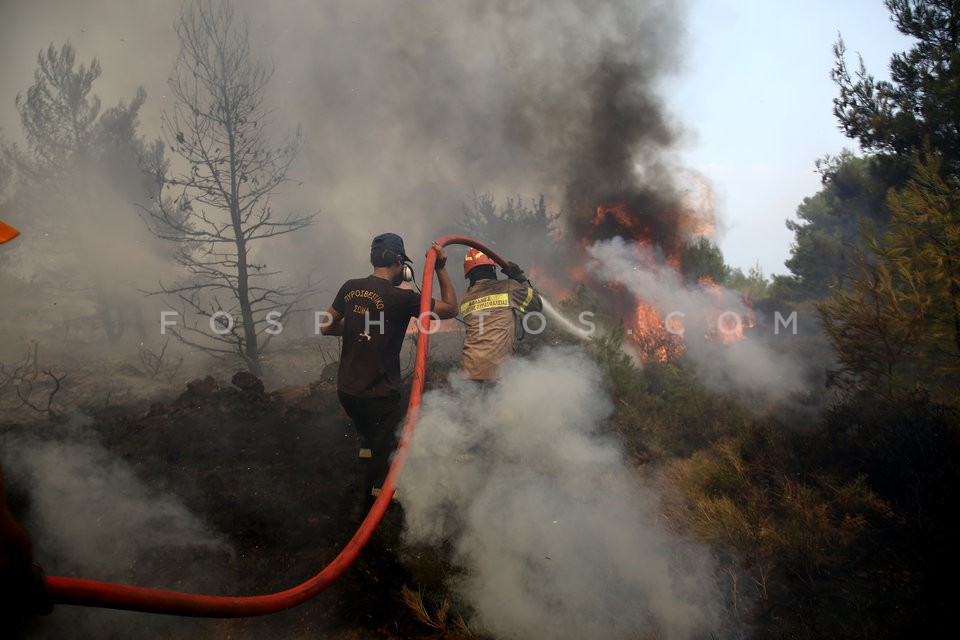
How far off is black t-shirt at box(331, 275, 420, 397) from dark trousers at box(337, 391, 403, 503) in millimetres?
92

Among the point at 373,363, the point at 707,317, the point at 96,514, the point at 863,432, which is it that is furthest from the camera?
the point at 707,317

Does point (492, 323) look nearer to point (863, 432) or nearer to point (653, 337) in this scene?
point (863, 432)

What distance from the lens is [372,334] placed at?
404 cm

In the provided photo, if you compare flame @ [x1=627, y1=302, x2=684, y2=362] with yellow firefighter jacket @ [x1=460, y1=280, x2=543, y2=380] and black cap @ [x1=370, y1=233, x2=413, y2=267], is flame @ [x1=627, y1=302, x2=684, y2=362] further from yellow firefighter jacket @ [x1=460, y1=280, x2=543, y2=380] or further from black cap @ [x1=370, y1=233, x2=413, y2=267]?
black cap @ [x1=370, y1=233, x2=413, y2=267]

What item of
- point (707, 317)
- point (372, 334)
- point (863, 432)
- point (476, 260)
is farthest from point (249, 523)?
point (707, 317)

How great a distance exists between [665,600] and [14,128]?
97.9ft

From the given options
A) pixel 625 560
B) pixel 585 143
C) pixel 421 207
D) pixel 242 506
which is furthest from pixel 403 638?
pixel 421 207

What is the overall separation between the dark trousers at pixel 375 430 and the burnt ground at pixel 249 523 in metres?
0.35

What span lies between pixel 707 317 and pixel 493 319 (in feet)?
29.0

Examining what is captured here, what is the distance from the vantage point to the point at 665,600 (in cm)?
321

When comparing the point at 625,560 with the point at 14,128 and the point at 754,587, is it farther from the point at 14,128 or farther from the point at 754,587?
the point at 14,128

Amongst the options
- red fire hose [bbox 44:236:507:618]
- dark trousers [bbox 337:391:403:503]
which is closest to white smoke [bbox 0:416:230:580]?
dark trousers [bbox 337:391:403:503]

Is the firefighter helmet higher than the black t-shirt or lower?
higher

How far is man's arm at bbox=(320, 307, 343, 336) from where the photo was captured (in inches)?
169
